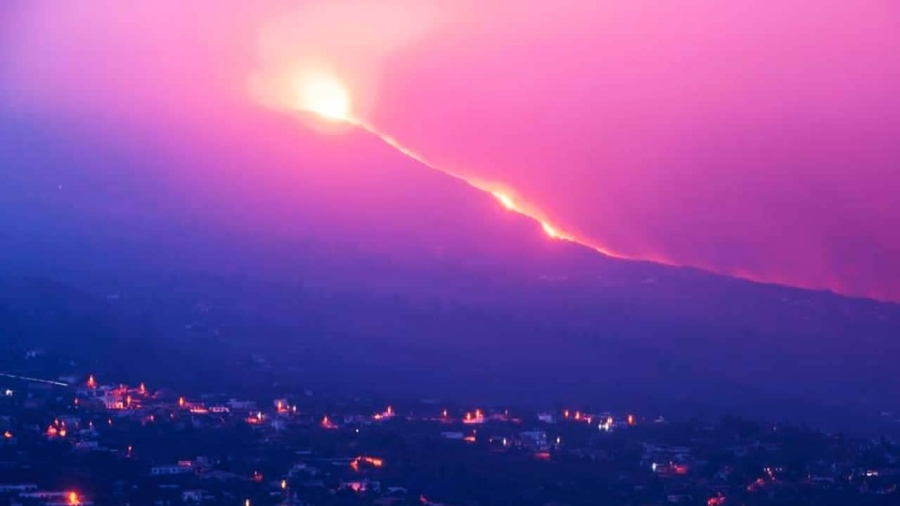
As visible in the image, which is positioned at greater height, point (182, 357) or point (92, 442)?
point (182, 357)

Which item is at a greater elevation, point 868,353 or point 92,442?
point 868,353

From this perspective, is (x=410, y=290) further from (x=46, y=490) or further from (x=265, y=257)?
(x=46, y=490)

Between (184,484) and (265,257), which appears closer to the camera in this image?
(184,484)

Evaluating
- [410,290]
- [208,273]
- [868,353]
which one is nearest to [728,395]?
[868,353]

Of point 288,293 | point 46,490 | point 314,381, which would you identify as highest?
point 288,293

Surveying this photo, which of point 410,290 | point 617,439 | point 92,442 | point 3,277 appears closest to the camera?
point 92,442

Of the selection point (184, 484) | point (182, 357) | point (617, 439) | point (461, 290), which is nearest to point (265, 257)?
point (461, 290)

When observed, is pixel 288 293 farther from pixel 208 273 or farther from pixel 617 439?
pixel 617 439

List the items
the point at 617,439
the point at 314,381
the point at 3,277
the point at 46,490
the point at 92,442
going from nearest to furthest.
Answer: the point at 46,490, the point at 92,442, the point at 617,439, the point at 314,381, the point at 3,277

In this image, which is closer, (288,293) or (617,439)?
(617,439)
